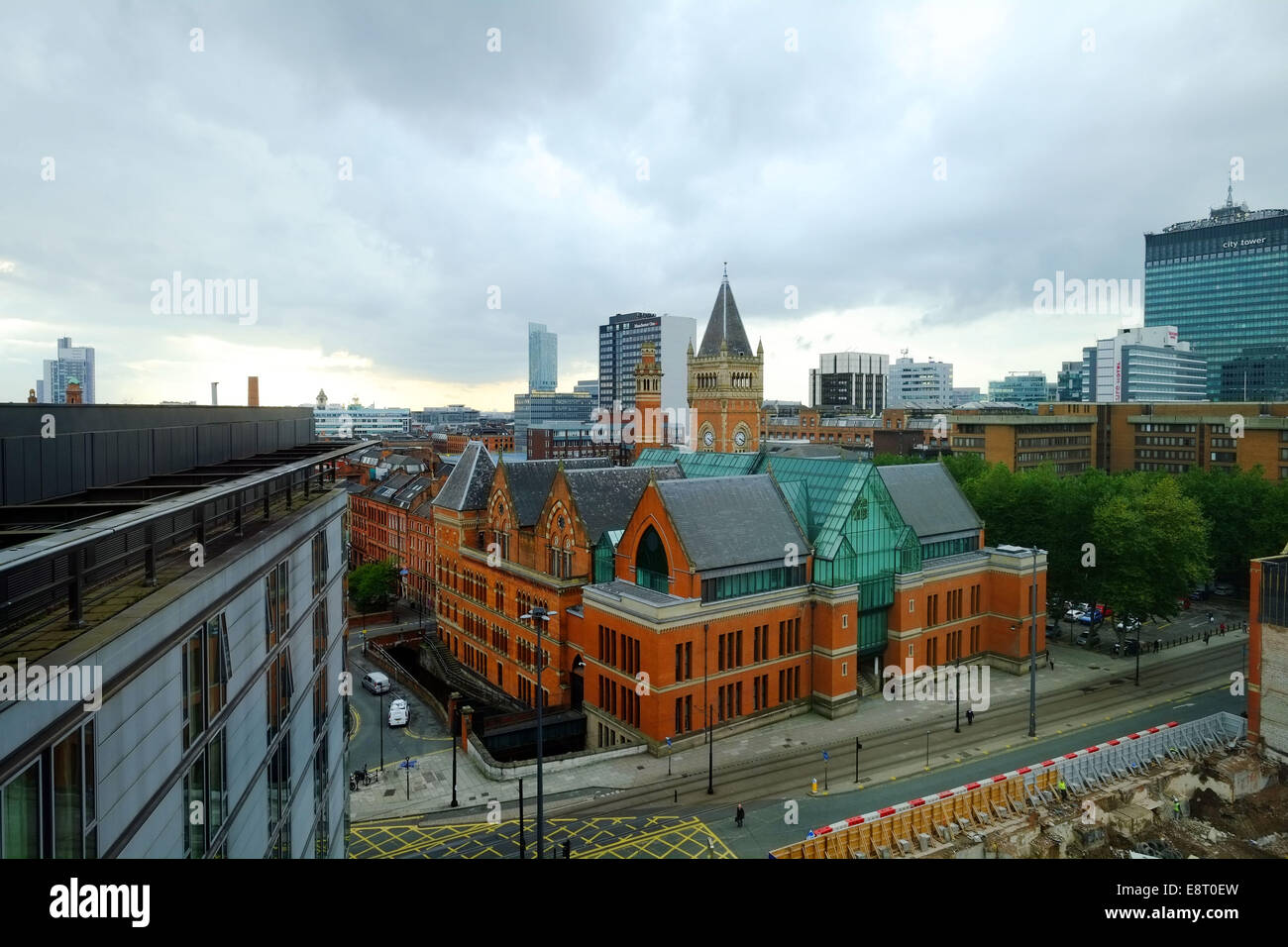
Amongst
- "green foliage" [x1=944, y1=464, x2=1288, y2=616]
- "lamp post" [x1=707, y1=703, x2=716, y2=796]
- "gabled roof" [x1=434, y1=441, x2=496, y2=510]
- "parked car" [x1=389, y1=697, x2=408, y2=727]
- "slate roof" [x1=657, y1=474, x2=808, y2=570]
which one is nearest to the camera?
"lamp post" [x1=707, y1=703, x2=716, y2=796]

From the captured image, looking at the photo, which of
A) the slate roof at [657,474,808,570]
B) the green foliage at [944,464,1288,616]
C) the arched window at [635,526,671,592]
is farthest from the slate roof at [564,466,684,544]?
the green foliage at [944,464,1288,616]

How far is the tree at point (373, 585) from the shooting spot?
8375cm

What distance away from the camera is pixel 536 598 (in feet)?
191

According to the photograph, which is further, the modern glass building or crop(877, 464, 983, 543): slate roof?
Result: the modern glass building

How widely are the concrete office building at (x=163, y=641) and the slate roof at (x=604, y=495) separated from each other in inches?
1211

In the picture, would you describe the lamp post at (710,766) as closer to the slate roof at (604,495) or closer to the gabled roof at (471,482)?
the slate roof at (604,495)

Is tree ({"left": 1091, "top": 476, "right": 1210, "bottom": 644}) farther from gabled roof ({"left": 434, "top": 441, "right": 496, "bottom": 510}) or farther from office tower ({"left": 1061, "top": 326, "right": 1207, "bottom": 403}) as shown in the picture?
office tower ({"left": 1061, "top": 326, "right": 1207, "bottom": 403})

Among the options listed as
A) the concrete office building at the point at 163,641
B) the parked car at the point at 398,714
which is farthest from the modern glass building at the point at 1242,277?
the concrete office building at the point at 163,641

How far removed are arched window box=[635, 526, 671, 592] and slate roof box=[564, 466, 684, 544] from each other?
16.6 feet

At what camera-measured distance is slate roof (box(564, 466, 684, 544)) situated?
5728 centimetres

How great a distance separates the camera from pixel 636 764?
1795 inches

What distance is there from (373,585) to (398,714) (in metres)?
30.5
